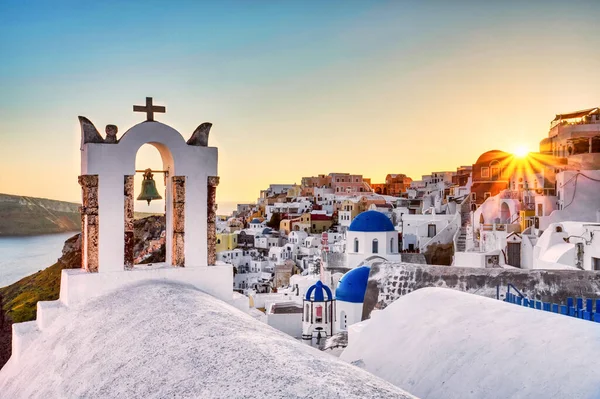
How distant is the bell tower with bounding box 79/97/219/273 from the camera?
5.33 m

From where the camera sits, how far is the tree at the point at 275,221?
63.0 metres

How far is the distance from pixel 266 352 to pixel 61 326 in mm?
2786

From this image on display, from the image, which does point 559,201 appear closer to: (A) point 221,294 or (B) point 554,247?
(B) point 554,247

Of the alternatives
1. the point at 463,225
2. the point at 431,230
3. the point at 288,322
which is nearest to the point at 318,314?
the point at 288,322

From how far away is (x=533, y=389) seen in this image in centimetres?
365

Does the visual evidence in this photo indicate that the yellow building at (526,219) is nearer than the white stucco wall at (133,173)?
No

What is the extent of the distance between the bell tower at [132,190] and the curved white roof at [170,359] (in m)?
0.66

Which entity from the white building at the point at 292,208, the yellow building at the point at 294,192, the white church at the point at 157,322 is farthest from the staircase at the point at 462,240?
the yellow building at the point at 294,192

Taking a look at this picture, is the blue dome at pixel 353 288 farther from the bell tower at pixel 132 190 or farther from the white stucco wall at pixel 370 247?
the bell tower at pixel 132 190

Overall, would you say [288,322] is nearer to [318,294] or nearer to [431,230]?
[318,294]

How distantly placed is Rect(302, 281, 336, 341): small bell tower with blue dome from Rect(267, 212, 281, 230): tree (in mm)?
42302

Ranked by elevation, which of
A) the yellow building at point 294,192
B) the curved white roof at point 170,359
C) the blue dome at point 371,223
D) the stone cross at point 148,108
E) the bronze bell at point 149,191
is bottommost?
the curved white roof at point 170,359

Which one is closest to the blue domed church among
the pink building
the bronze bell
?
the bronze bell

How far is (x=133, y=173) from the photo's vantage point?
18.0ft
